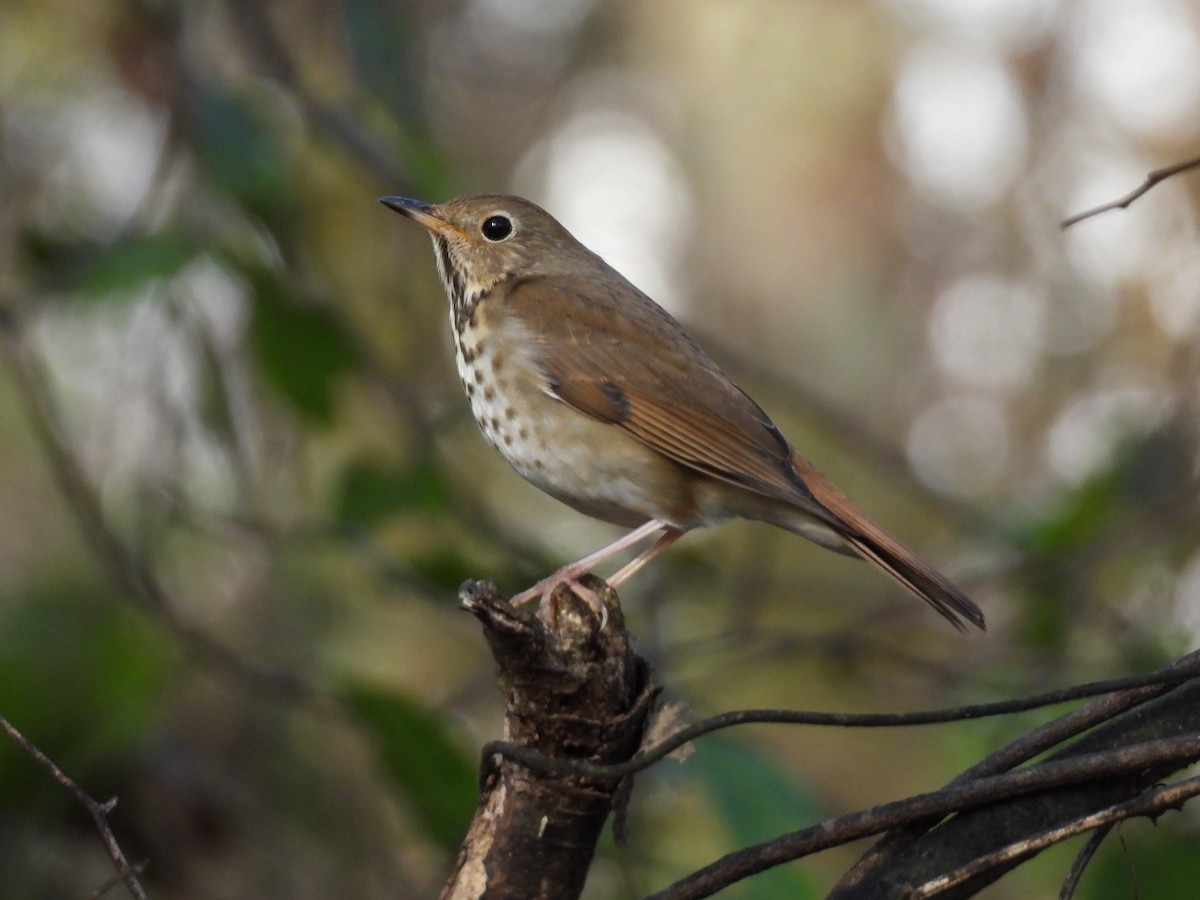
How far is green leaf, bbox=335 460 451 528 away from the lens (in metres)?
4.02

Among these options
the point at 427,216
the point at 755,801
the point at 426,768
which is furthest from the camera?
the point at 427,216

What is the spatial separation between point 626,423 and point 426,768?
39.4 inches

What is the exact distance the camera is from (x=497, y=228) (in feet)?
13.8

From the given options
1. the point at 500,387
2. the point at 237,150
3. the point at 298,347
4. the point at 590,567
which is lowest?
the point at 590,567

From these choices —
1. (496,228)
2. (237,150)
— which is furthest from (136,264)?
(496,228)

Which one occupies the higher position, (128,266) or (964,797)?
(128,266)

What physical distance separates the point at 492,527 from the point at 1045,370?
283 inches

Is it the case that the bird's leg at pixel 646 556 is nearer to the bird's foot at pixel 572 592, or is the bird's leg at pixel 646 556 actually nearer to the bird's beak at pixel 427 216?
the bird's foot at pixel 572 592

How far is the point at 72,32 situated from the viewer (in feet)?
19.8

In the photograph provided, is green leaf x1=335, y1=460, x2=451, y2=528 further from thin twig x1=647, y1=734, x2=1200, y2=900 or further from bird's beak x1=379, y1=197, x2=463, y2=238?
thin twig x1=647, y1=734, x2=1200, y2=900

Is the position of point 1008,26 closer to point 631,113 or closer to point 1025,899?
point 631,113

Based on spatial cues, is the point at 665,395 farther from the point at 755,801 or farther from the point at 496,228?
the point at 755,801

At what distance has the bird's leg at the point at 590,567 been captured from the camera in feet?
8.02

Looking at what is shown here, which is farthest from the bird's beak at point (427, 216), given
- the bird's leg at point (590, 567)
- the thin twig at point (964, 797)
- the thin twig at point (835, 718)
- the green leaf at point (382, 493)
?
the thin twig at point (964, 797)
